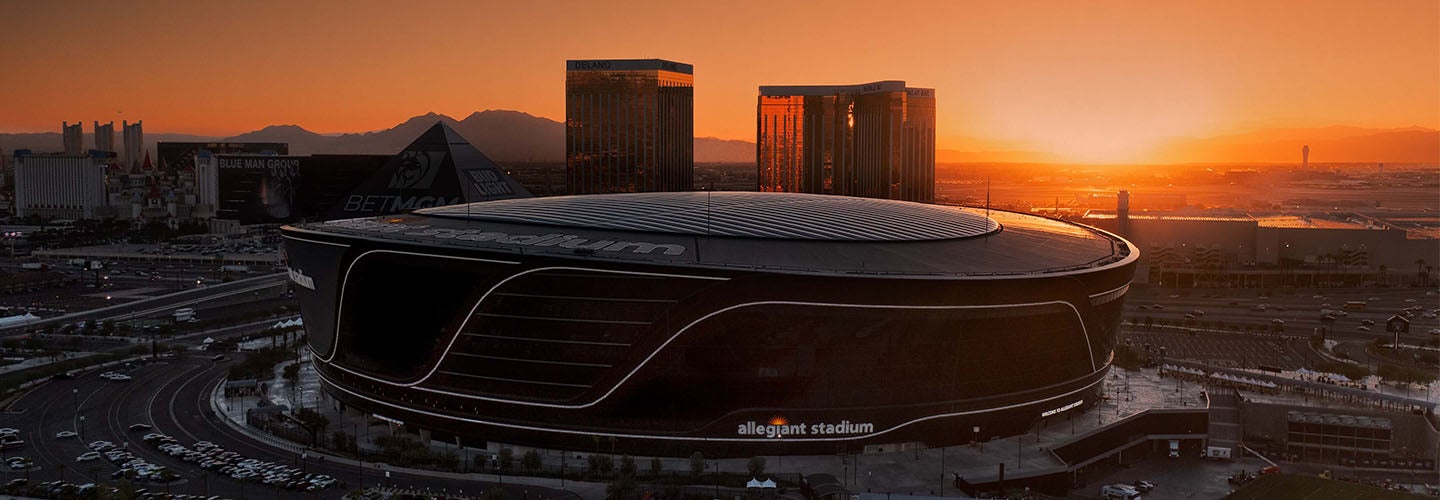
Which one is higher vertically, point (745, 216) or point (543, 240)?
point (745, 216)

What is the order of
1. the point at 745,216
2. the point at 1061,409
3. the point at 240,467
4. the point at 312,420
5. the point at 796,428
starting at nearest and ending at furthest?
the point at 240,467, the point at 796,428, the point at 312,420, the point at 1061,409, the point at 745,216

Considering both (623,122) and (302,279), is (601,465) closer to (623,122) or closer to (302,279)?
(302,279)

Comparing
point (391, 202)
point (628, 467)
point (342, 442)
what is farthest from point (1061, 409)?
point (391, 202)

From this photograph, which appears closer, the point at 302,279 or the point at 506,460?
the point at 506,460

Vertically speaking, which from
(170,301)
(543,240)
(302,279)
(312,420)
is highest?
(543,240)

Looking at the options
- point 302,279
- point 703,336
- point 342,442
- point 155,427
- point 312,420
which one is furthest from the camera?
point 302,279

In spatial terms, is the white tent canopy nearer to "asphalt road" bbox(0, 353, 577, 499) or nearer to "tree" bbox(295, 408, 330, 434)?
"asphalt road" bbox(0, 353, 577, 499)

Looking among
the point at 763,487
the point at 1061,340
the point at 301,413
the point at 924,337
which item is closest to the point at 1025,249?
the point at 1061,340

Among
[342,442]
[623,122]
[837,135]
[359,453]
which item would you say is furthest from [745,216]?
[837,135]
